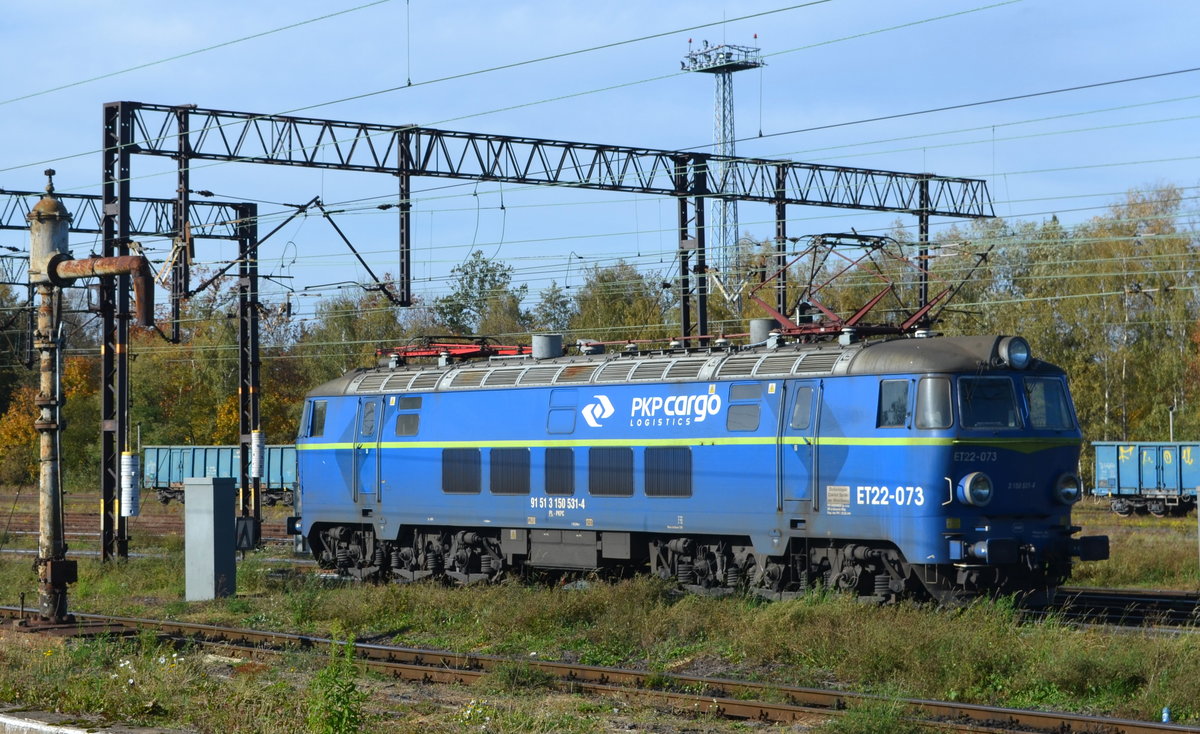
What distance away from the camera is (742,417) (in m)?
19.1

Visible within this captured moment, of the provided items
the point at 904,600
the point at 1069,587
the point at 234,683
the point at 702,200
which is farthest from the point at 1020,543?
the point at 702,200

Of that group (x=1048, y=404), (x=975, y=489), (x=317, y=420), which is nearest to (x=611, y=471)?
(x=975, y=489)

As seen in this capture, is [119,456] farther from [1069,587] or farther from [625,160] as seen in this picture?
[1069,587]

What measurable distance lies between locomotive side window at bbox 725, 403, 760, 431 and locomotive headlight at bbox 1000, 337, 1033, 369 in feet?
10.9

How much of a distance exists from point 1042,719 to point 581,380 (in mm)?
10741

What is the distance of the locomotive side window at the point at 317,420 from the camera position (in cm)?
2533

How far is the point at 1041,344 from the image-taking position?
54.3 metres

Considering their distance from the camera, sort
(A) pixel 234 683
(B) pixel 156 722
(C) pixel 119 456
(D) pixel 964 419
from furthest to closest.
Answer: (C) pixel 119 456, (D) pixel 964 419, (A) pixel 234 683, (B) pixel 156 722

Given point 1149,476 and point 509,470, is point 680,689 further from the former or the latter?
point 1149,476

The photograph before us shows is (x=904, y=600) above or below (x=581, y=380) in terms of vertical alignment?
below

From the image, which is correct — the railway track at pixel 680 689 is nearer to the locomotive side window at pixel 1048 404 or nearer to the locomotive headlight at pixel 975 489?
the locomotive headlight at pixel 975 489

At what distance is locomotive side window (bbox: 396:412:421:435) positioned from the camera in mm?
23609

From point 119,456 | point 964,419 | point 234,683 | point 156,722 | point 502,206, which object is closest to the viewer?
point 156,722

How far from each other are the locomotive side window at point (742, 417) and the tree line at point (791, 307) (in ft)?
68.3
